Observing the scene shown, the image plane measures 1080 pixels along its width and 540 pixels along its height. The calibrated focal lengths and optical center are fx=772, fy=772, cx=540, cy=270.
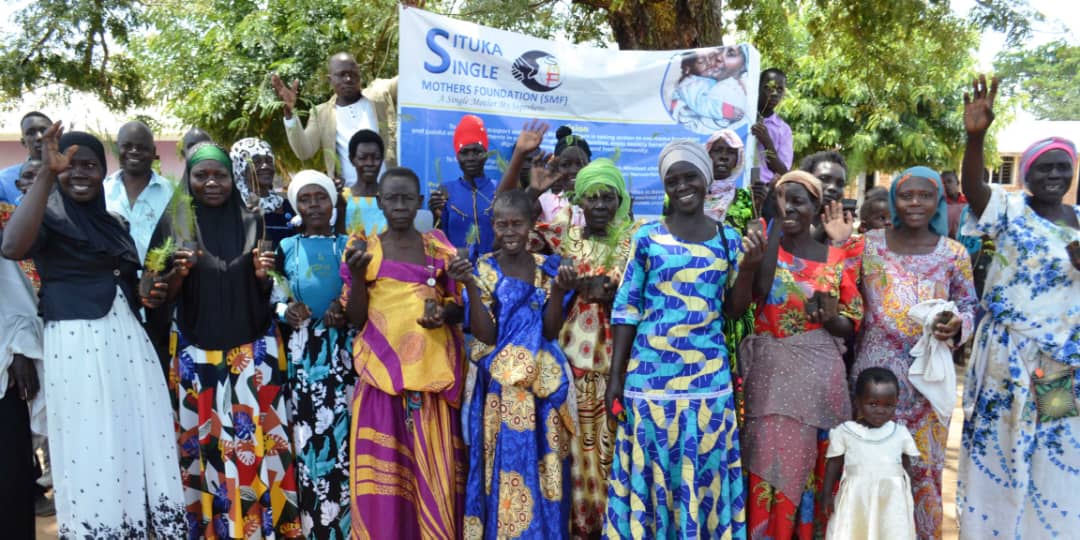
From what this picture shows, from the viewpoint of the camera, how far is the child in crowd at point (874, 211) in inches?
203

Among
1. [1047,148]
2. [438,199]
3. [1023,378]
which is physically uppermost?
[1047,148]

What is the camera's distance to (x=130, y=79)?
39.8ft

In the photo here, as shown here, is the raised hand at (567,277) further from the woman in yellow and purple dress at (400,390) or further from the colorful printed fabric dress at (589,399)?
the woman in yellow and purple dress at (400,390)

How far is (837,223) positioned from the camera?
12.5ft

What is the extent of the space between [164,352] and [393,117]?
2.37 meters

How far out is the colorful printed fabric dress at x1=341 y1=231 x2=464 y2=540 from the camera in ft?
11.6

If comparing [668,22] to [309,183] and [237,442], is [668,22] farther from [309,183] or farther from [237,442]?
[237,442]

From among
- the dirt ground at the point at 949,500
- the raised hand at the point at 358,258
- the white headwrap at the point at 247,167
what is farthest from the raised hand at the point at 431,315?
the dirt ground at the point at 949,500

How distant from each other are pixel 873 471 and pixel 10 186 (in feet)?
17.1

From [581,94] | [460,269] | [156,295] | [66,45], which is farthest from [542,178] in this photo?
[66,45]

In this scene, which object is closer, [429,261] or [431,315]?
[431,315]

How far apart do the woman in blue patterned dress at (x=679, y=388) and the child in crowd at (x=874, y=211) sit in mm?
2249

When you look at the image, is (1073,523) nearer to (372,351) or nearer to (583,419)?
(583,419)

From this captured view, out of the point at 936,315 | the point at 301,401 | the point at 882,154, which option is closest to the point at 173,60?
the point at 301,401
